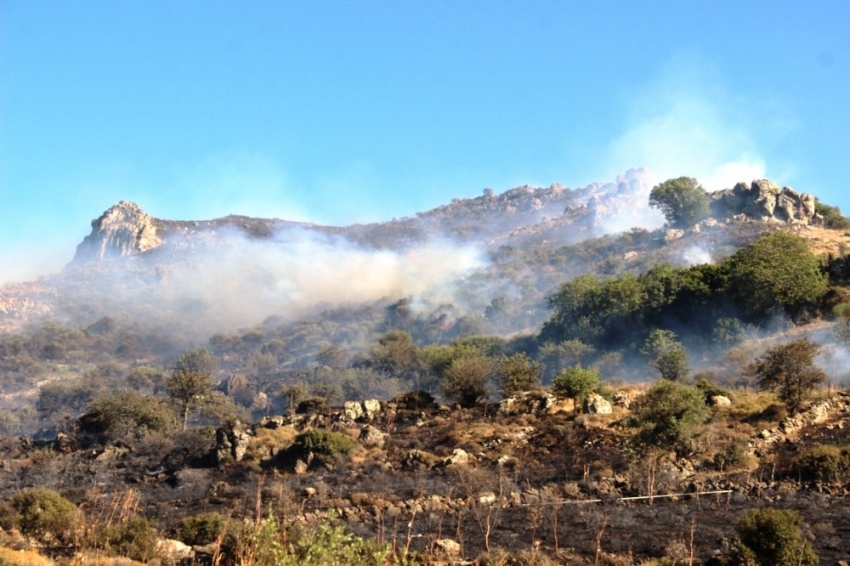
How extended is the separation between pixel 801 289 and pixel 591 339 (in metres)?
16.7

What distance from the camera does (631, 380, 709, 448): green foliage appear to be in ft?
97.1

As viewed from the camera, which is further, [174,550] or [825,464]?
[825,464]

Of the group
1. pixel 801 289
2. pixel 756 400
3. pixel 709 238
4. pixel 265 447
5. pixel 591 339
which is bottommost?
pixel 265 447

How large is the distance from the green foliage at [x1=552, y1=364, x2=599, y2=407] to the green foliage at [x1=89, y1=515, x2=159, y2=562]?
79.0 ft

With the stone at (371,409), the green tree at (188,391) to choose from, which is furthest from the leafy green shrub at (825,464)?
the green tree at (188,391)

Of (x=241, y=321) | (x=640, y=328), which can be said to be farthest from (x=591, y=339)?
(x=241, y=321)

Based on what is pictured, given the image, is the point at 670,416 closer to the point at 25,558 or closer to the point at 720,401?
the point at 720,401

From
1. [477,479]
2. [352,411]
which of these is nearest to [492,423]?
[352,411]

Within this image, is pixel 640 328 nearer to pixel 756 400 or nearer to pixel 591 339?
pixel 591 339

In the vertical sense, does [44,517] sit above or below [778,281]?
below

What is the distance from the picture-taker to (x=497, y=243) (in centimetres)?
18925

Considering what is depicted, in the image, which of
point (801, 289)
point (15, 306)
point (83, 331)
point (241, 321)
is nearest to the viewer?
point (801, 289)

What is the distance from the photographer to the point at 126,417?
1735 inches

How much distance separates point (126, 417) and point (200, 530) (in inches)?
1028
